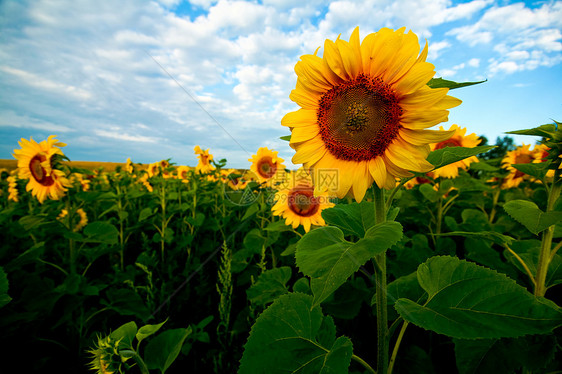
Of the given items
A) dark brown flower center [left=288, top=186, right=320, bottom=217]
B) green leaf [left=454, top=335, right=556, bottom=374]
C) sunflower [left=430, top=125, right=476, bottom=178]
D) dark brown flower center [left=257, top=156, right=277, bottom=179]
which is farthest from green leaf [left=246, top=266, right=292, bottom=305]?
dark brown flower center [left=257, top=156, right=277, bottom=179]

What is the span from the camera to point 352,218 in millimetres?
1268

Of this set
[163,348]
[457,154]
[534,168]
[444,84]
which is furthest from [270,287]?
[534,168]

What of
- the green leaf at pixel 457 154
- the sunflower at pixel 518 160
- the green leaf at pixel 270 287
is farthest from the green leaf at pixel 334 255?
the sunflower at pixel 518 160

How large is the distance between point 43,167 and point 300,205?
2887mm

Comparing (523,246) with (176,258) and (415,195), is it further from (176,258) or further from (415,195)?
(176,258)

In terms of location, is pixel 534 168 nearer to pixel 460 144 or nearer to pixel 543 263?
pixel 543 263

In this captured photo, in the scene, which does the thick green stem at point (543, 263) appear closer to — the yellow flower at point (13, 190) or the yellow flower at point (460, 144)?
the yellow flower at point (460, 144)

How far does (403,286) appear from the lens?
138cm

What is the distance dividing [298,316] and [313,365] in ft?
0.64

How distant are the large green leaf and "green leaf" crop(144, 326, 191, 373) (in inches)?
45.0

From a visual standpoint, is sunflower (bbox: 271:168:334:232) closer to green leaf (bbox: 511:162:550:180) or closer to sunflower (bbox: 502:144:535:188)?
green leaf (bbox: 511:162:550:180)

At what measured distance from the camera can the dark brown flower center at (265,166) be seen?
17.6ft

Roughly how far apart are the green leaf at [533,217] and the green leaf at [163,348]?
176 centimetres

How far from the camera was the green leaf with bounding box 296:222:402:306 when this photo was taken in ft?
2.69
